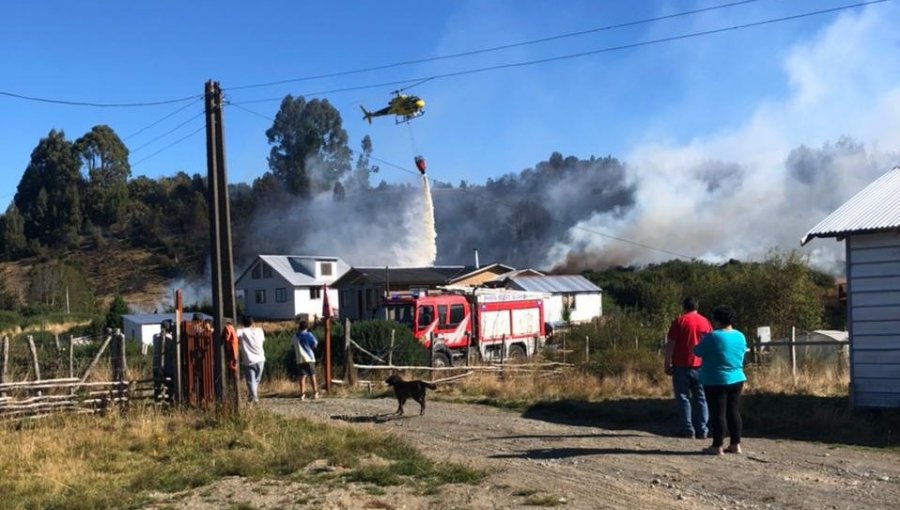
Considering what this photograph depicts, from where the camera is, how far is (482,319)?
29.1 m

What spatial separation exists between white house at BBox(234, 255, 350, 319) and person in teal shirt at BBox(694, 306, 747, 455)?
56.4m

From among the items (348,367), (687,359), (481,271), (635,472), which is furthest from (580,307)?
(635,472)

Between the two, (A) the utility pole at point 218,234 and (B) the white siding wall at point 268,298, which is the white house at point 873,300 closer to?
(A) the utility pole at point 218,234

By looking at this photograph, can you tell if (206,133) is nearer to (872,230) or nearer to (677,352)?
(677,352)

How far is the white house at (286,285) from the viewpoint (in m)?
68.1

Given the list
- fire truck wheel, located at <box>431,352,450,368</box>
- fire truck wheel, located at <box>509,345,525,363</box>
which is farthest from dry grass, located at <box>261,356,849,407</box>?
fire truck wheel, located at <box>509,345,525,363</box>

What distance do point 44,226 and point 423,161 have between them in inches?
2942

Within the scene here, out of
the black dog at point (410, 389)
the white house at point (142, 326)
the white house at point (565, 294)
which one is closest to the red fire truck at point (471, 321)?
the black dog at point (410, 389)

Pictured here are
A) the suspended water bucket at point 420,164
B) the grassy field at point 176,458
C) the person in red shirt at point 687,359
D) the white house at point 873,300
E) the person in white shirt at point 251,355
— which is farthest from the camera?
the suspended water bucket at point 420,164

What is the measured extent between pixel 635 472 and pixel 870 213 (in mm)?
6629

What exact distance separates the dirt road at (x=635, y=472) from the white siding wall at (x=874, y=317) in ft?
→ 8.27

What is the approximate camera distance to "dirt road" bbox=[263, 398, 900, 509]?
27.6ft

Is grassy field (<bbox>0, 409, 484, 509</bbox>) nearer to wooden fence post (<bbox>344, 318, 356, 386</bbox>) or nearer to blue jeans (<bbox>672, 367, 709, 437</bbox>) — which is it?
blue jeans (<bbox>672, 367, 709, 437</bbox>)

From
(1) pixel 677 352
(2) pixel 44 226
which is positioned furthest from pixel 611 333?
(2) pixel 44 226
